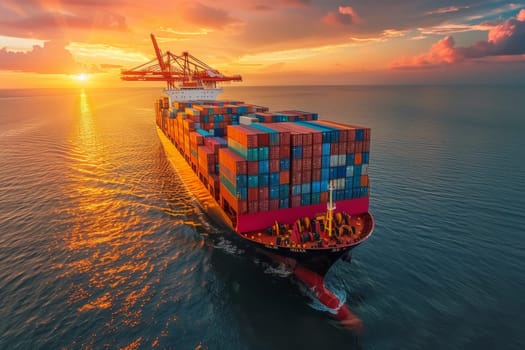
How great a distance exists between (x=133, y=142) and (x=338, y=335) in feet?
243

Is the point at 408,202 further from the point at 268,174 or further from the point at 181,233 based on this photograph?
the point at 181,233

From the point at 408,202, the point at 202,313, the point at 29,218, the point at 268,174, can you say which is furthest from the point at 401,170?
the point at 29,218

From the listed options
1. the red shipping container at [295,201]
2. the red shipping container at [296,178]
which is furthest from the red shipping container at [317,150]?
the red shipping container at [295,201]

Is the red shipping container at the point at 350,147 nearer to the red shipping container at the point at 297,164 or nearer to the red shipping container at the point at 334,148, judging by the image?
the red shipping container at the point at 334,148

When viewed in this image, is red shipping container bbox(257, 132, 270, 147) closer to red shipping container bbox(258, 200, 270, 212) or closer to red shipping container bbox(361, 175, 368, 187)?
red shipping container bbox(258, 200, 270, 212)

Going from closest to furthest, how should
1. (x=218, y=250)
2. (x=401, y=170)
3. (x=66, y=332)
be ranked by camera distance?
(x=66, y=332)
(x=218, y=250)
(x=401, y=170)

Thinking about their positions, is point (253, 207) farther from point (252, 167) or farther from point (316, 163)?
point (316, 163)

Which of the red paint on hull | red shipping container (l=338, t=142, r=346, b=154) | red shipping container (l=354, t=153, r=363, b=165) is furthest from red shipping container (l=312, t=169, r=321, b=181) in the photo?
red shipping container (l=354, t=153, r=363, b=165)

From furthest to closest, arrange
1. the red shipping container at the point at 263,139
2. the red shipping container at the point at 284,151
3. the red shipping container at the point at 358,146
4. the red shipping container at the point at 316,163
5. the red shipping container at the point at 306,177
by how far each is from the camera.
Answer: the red shipping container at the point at 358,146 < the red shipping container at the point at 316,163 < the red shipping container at the point at 306,177 < the red shipping container at the point at 284,151 < the red shipping container at the point at 263,139

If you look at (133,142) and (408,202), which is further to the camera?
(133,142)

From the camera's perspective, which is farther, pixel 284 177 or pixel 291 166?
pixel 291 166

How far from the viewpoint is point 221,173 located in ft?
95.2

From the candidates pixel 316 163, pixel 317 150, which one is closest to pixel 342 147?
pixel 317 150

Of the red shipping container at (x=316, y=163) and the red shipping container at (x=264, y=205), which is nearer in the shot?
the red shipping container at (x=264, y=205)
